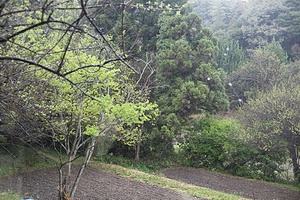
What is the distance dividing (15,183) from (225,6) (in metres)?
28.4

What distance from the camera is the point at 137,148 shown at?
14414 millimetres

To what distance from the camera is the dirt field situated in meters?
7.95

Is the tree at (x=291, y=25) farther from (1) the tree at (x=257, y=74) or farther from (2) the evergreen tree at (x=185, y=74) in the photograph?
(2) the evergreen tree at (x=185, y=74)

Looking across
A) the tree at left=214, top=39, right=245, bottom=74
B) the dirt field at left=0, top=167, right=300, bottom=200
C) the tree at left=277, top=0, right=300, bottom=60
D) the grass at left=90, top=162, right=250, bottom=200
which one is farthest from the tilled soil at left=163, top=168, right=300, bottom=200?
the tree at left=277, top=0, right=300, bottom=60

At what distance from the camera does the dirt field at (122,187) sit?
7.95 metres

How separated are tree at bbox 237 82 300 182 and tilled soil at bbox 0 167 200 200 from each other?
17.1 ft

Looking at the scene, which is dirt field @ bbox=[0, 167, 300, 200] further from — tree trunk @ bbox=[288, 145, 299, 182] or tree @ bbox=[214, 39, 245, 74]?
tree @ bbox=[214, 39, 245, 74]

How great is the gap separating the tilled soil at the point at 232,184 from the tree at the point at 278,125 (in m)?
1.52

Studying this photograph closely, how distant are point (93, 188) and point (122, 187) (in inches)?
33.0

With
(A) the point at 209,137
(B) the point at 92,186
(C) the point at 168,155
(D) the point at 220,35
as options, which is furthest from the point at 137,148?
(D) the point at 220,35

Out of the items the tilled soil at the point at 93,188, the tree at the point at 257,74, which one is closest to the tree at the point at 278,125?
the tilled soil at the point at 93,188

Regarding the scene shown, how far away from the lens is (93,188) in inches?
340

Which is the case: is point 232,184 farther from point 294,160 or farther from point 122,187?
point 122,187

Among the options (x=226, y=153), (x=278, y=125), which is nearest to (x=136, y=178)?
(x=226, y=153)
